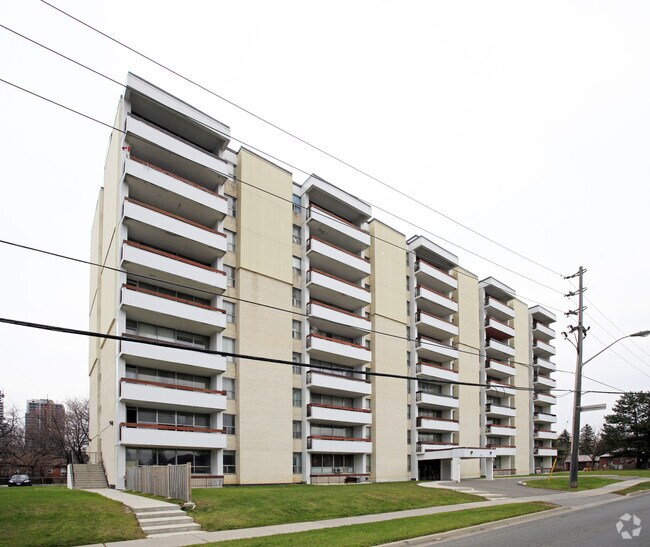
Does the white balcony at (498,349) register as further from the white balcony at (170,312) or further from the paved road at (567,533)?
the paved road at (567,533)

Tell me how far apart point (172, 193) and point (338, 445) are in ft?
69.7

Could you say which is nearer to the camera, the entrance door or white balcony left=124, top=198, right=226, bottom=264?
white balcony left=124, top=198, right=226, bottom=264

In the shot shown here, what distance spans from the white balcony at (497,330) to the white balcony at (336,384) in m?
24.2

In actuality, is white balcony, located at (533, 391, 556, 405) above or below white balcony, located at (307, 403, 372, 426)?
below

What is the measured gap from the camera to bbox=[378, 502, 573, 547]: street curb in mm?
15182

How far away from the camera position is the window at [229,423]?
120ft

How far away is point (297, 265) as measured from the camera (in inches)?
1709

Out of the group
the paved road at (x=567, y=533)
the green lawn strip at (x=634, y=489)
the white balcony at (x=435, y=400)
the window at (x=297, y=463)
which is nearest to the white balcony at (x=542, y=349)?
the white balcony at (x=435, y=400)

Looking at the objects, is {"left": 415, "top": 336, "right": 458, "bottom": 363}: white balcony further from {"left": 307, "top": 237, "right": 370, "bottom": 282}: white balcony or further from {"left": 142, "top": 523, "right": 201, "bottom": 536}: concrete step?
{"left": 142, "top": 523, "right": 201, "bottom": 536}: concrete step

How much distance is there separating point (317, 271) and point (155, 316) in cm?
1328

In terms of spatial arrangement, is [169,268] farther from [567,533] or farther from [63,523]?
[567,533]

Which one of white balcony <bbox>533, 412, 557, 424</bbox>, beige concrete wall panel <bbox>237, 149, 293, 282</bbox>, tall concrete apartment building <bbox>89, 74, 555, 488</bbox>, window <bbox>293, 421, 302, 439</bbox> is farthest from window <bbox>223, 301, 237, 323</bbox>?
white balcony <bbox>533, 412, 557, 424</bbox>

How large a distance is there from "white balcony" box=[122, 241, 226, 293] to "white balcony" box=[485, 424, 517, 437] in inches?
1494

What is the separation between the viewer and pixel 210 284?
3569cm
